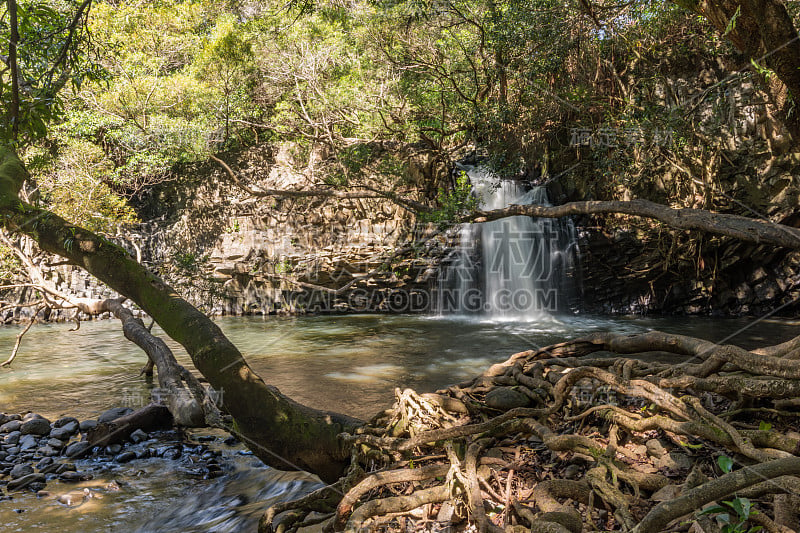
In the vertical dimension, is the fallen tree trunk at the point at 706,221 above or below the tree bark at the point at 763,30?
below

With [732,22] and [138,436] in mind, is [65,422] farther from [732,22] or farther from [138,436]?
[732,22]

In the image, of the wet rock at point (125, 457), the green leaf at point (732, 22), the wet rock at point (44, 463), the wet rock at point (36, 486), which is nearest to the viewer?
the green leaf at point (732, 22)

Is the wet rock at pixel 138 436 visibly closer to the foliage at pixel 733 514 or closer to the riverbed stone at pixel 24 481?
the riverbed stone at pixel 24 481

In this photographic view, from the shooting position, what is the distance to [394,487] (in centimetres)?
281

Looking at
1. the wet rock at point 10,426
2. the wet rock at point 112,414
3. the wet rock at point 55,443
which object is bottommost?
the wet rock at point 55,443

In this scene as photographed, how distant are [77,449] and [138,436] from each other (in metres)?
0.56

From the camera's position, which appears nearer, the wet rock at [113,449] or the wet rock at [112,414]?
the wet rock at [113,449]

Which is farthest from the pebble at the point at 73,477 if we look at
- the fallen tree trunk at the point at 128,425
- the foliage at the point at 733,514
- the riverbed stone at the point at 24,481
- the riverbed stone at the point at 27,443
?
the foliage at the point at 733,514

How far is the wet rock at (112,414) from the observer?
5.85 m

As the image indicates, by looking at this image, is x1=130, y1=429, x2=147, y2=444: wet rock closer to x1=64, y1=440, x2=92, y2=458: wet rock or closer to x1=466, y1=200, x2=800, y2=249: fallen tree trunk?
x1=64, y1=440, x2=92, y2=458: wet rock

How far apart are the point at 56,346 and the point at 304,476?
1015 cm

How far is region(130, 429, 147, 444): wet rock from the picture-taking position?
539 cm

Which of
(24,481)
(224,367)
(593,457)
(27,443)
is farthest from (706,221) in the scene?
(27,443)

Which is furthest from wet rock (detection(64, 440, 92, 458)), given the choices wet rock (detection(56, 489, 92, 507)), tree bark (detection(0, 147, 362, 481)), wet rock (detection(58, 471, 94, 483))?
tree bark (detection(0, 147, 362, 481))
